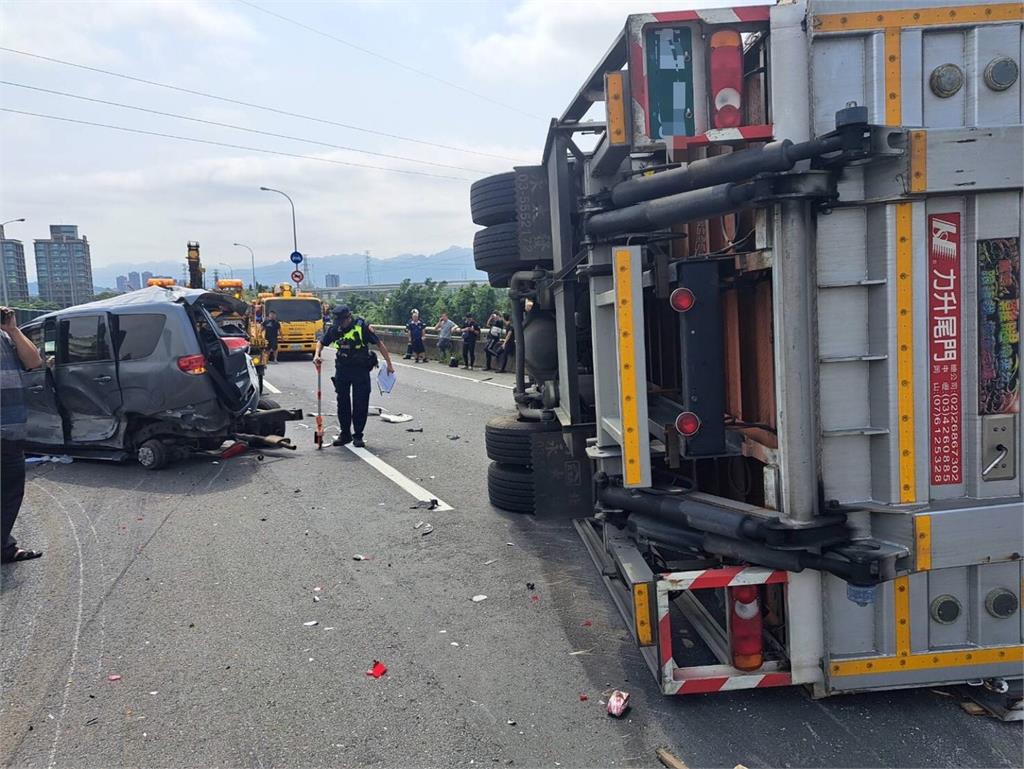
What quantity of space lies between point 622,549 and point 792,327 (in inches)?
63.7

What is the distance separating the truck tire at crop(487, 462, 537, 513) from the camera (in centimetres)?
688

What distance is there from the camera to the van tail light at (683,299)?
3.64 m

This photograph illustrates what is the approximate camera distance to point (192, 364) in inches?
354

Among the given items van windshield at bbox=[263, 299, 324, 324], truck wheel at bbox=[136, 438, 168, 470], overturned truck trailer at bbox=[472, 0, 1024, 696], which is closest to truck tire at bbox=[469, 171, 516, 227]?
overturned truck trailer at bbox=[472, 0, 1024, 696]

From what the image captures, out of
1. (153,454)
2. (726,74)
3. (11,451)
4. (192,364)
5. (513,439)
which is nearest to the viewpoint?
(726,74)

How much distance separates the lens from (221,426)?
367 inches

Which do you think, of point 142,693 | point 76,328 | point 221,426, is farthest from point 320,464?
point 142,693

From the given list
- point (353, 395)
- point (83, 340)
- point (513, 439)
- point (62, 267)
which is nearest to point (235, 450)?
point (353, 395)

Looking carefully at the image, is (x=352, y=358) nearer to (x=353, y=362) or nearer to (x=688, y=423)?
(x=353, y=362)

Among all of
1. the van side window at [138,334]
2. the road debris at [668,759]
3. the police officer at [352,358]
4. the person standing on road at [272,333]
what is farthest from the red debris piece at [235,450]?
the person standing on road at [272,333]

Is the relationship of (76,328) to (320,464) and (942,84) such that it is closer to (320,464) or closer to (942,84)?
(320,464)

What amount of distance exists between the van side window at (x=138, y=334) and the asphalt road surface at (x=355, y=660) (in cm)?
217

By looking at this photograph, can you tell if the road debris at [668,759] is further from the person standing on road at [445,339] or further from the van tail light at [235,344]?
the person standing on road at [445,339]

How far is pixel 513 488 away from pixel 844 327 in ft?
13.4
